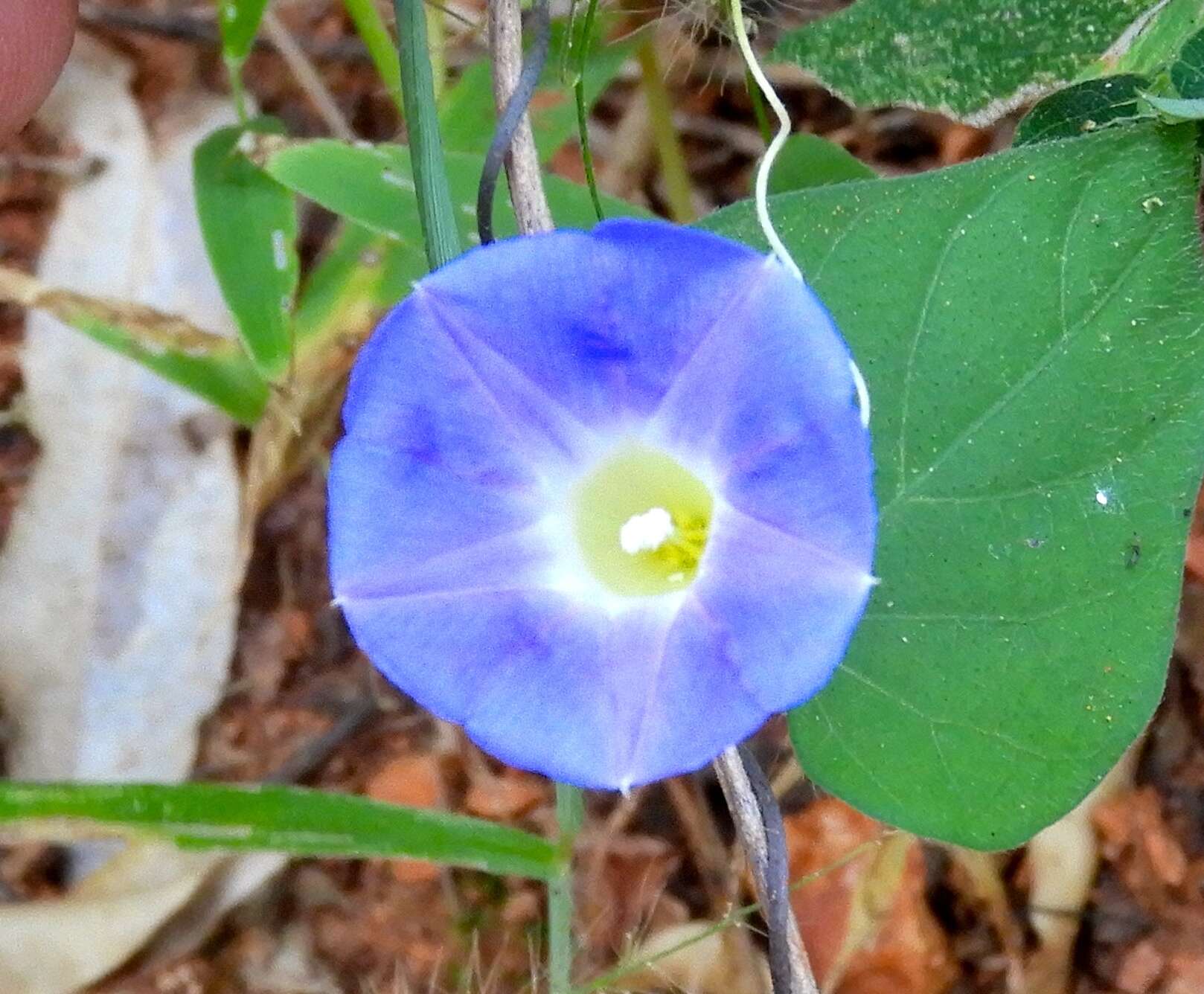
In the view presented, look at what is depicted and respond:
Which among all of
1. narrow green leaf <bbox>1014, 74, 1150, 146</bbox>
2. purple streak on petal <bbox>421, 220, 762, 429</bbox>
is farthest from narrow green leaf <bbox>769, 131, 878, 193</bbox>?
purple streak on petal <bbox>421, 220, 762, 429</bbox>

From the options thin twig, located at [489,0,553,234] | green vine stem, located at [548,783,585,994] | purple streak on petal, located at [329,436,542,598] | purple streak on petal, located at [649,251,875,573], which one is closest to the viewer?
purple streak on petal, located at [649,251,875,573]

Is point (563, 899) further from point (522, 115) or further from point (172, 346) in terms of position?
point (172, 346)

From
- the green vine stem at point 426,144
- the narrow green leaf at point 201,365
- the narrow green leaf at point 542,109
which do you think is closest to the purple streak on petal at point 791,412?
the green vine stem at point 426,144

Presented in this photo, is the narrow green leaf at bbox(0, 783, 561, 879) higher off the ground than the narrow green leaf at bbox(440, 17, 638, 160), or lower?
lower

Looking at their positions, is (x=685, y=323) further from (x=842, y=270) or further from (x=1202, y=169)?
(x=1202, y=169)

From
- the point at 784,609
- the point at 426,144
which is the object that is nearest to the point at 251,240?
the point at 426,144

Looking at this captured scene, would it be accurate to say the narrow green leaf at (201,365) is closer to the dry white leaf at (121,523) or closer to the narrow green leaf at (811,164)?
the dry white leaf at (121,523)

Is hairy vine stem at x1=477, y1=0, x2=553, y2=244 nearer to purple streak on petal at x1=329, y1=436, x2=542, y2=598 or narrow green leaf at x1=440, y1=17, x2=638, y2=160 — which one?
purple streak on petal at x1=329, y1=436, x2=542, y2=598
